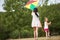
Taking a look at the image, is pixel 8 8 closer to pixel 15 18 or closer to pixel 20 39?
pixel 15 18

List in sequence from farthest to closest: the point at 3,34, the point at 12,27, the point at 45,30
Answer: the point at 12,27, the point at 3,34, the point at 45,30

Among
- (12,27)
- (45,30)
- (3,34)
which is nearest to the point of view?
(45,30)

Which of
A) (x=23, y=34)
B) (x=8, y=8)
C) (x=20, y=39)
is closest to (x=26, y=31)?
(x=23, y=34)

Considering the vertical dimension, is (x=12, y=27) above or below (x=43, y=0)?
below

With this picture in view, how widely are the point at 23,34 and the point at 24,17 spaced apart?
1683 millimetres

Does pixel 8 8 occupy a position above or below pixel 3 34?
above

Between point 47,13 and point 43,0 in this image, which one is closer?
point 47,13

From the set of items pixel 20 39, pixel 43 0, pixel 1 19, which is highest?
pixel 43 0

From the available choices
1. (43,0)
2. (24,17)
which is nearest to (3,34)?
(24,17)

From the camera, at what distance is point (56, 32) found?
18.2 m

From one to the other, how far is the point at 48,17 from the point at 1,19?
3309 millimetres

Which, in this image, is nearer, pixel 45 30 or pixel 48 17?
pixel 45 30

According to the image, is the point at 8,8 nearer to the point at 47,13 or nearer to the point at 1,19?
the point at 1,19

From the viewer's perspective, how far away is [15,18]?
1891 cm
